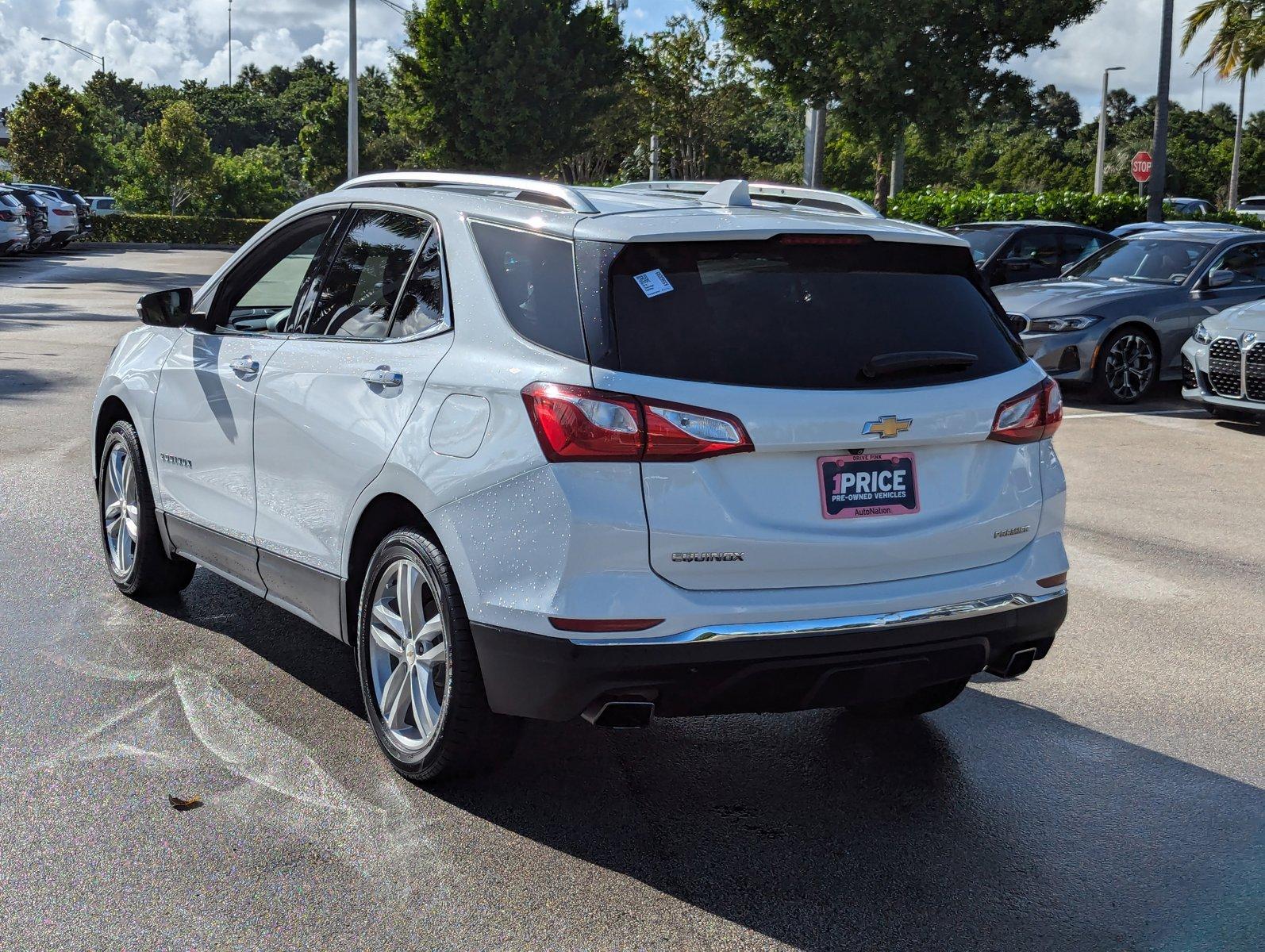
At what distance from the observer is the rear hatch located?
371cm

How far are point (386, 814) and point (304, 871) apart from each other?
0.41 metres

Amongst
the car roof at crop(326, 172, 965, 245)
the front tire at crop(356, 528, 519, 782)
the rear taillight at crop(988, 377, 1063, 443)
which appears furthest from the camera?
the rear taillight at crop(988, 377, 1063, 443)

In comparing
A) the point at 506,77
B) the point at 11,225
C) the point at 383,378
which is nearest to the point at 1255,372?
the point at 383,378

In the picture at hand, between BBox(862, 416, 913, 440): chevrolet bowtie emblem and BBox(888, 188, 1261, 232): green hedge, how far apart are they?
22142mm

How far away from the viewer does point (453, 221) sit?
445 cm

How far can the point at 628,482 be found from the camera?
3668 millimetres

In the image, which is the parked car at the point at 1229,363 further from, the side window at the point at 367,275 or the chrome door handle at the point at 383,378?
the chrome door handle at the point at 383,378

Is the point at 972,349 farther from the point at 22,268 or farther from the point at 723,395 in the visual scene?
the point at 22,268

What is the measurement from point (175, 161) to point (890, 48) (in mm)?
43886

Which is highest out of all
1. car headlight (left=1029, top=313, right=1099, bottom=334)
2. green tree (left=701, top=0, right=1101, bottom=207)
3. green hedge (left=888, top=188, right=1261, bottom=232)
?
green tree (left=701, top=0, right=1101, bottom=207)

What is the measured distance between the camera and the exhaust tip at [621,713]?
12.4ft

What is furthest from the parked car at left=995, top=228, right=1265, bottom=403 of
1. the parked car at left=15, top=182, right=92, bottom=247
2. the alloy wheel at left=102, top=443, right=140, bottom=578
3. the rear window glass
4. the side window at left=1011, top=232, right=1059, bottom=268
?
the parked car at left=15, top=182, right=92, bottom=247

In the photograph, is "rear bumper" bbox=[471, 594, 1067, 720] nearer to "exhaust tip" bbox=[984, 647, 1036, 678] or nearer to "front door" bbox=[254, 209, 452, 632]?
"exhaust tip" bbox=[984, 647, 1036, 678]

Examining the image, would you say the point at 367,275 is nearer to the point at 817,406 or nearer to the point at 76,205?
the point at 817,406
